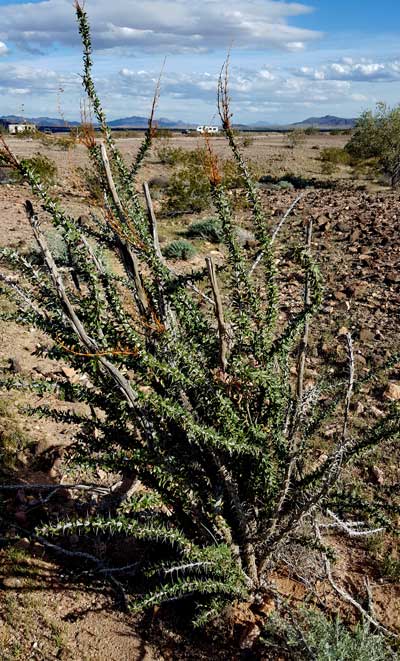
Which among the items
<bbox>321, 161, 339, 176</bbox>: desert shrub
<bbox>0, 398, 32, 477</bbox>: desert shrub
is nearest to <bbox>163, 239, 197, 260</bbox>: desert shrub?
<bbox>0, 398, 32, 477</bbox>: desert shrub

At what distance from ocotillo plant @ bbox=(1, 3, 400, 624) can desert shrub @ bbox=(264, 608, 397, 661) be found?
30 centimetres

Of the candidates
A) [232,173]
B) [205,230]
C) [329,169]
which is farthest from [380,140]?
[205,230]

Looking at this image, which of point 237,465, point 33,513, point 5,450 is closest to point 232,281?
point 237,465

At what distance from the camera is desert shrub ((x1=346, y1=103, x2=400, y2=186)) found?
2025 centimetres

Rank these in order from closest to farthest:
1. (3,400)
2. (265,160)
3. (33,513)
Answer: (33,513), (3,400), (265,160)

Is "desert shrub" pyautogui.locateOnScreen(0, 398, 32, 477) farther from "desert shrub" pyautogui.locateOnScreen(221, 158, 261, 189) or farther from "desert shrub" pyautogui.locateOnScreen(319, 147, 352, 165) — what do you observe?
"desert shrub" pyautogui.locateOnScreen(319, 147, 352, 165)

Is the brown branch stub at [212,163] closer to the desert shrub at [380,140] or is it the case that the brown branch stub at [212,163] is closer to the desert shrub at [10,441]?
the desert shrub at [10,441]

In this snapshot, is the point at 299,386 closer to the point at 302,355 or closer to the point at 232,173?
the point at 302,355

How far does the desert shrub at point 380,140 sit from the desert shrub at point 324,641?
18495mm

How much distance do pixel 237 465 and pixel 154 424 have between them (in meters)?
0.51

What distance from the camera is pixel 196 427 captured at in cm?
252

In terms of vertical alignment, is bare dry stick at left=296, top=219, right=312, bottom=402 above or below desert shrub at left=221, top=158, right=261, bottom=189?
below

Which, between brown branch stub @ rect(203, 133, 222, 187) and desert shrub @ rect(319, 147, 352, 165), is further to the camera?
desert shrub @ rect(319, 147, 352, 165)

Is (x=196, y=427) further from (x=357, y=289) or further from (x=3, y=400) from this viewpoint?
(x=357, y=289)
